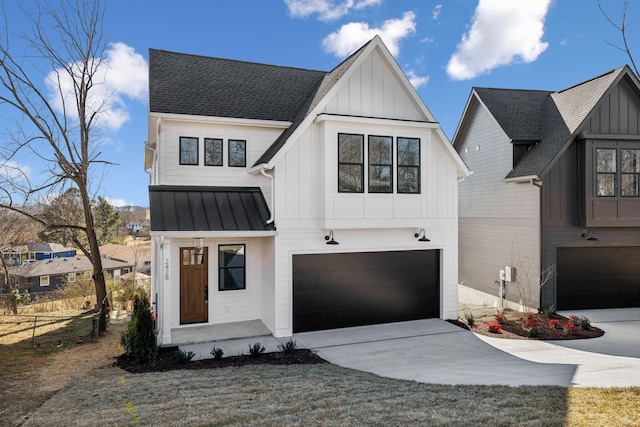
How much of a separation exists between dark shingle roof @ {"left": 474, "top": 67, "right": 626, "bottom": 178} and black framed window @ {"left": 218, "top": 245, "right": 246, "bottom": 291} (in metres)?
10.2

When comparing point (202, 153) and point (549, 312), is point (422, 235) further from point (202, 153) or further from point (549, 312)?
point (202, 153)

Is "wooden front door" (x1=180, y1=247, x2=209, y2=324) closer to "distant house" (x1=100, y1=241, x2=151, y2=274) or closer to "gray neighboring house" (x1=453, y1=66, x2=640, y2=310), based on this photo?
"gray neighboring house" (x1=453, y1=66, x2=640, y2=310)

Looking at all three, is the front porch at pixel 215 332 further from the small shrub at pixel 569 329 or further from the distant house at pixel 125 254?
the distant house at pixel 125 254

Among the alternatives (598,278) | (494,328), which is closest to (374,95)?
(494,328)

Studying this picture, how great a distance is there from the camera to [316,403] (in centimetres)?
568

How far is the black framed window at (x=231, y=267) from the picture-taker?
11906 millimetres

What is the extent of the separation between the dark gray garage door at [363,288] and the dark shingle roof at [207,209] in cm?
174

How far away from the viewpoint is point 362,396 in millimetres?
5973

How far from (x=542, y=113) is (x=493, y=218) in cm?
466

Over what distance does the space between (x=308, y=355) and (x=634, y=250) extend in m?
12.8

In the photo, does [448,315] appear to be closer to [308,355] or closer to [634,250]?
[308,355]

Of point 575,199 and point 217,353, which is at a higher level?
point 575,199

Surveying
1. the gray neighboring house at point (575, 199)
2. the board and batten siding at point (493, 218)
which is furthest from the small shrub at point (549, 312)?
the board and batten siding at point (493, 218)

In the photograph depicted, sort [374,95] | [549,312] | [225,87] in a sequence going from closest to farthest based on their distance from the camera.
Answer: [374,95]
[549,312]
[225,87]
